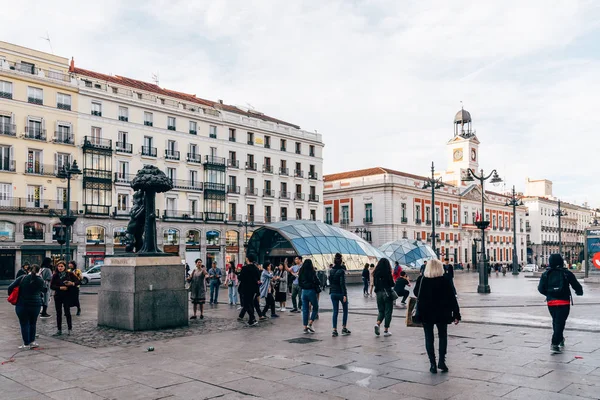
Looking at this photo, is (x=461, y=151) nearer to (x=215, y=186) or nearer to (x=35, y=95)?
(x=215, y=186)

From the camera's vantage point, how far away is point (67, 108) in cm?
4538

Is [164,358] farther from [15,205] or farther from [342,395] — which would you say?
[15,205]

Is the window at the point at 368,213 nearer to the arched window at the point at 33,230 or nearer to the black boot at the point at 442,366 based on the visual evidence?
the arched window at the point at 33,230

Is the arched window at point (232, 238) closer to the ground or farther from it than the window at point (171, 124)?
closer to the ground

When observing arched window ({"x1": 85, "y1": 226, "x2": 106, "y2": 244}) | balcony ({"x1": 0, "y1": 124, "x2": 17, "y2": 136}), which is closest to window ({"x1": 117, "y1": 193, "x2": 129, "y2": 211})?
arched window ({"x1": 85, "y1": 226, "x2": 106, "y2": 244})

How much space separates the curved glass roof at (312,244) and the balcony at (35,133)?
63.0 ft

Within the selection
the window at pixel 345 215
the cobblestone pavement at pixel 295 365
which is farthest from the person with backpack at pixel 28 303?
the window at pixel 345 215

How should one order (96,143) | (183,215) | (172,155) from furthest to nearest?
(172,155)
(183,215)
(96,143)

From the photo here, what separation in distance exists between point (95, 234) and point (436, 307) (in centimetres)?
4232

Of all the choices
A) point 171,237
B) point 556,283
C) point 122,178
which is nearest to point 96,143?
point 122,178

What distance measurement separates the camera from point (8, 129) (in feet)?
138

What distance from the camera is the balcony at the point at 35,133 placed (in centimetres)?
4291

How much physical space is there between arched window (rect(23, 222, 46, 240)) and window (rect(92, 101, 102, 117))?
1082cm

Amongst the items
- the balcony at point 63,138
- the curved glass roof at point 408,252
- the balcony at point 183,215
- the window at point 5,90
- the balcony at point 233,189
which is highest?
the window at point 5,90
